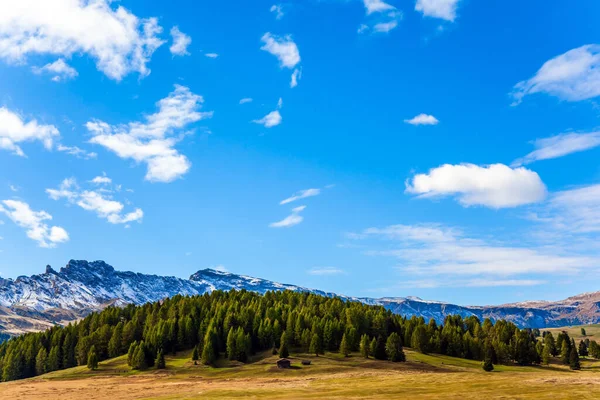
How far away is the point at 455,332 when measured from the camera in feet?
528

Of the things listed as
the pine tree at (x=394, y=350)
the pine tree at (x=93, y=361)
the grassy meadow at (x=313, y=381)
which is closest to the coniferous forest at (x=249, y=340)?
the pine tree at (x=394, y=350)

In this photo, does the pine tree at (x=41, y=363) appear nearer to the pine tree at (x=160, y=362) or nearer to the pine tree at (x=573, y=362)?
the pine tree at (x=160, y=362)

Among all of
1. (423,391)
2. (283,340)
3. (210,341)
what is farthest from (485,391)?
(210,341)

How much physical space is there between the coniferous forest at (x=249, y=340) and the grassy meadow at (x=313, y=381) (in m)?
5.27

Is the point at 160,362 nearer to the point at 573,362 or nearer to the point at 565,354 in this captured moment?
the point at 573,362

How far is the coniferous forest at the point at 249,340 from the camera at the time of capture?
141625 mm

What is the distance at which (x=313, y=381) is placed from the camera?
328 ft

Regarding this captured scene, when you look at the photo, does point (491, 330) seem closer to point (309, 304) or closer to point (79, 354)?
point (309, 304)

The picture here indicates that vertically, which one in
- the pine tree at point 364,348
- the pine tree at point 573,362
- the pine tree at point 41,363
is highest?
the pine tree at point 364,348

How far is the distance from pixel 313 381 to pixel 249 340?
169ft

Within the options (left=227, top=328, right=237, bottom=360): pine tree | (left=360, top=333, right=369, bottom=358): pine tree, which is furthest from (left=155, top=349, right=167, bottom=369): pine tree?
(left=360, top=333, right=369, bottom=358): pine tree

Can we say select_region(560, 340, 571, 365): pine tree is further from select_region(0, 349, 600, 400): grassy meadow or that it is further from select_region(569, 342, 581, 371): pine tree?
A: select_region(0, 349, 600, 400): grassy meadow

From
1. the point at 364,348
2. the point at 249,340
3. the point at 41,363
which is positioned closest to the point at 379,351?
the point at 364,348

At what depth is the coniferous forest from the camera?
142m
